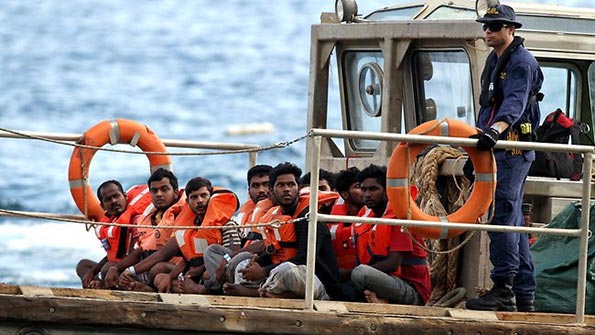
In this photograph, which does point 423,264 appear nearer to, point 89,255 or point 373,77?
point 373,77

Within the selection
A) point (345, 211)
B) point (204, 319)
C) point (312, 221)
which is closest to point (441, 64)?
point (345, 211)

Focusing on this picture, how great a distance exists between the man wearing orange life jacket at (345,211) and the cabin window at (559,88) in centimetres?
188

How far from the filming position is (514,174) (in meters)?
10.7

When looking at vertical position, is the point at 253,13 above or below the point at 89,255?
above

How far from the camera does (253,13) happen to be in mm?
65188

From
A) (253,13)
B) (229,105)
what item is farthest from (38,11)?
(229,105)

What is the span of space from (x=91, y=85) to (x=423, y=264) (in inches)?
1560

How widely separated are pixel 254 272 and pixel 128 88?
38.9 meters

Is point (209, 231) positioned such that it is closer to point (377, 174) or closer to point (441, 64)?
point (377, 174)

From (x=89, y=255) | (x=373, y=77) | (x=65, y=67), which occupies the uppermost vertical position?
(x=65, y=67)

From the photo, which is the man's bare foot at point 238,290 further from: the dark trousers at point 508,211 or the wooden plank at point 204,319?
the dark trousers at point 508,211

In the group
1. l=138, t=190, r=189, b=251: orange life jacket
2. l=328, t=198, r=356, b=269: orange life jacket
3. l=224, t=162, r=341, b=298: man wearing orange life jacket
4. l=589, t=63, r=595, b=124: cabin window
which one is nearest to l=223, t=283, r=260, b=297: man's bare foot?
l=224, t=162, r=341, b=298: man wearing orange life jacket

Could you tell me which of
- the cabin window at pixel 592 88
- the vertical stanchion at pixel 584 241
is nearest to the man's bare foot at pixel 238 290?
the vertical stanchion at pixel 584 241

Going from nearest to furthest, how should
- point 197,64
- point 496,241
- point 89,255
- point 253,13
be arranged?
point 496,241
point 89,255
point 197,64
point 253,13
